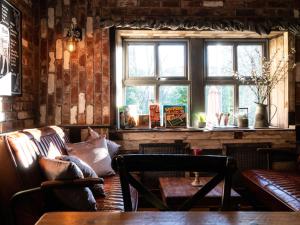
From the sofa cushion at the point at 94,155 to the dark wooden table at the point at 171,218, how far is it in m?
1.95

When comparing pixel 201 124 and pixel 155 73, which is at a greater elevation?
pixel 155 73

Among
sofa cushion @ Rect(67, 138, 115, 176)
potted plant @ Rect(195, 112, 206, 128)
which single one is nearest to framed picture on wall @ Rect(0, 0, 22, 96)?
sofa cushion @ Rect(67, 138, 115, 176)

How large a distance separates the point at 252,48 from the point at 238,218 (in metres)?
3.54

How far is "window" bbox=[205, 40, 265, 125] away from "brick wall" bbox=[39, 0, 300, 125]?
829 mm

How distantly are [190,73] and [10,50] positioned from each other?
7.07ft

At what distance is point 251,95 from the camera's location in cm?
436

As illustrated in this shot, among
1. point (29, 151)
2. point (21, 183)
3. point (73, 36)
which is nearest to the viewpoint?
point (21, 183)

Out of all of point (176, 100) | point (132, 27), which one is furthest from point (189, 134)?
point (132, 27)

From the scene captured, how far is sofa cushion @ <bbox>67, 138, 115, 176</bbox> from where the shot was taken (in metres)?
3.16

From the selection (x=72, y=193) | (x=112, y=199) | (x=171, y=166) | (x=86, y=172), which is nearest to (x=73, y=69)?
(x=86, y=172)

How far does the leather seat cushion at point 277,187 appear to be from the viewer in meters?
2.57

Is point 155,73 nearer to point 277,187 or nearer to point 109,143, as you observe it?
point 109,143

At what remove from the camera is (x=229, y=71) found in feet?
14.2

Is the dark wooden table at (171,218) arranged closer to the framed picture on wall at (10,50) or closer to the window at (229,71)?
the framed picture on wall at (10,50)
